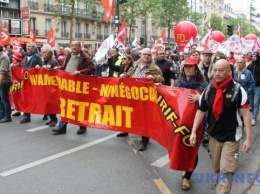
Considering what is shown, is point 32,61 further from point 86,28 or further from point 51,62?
point 86,28

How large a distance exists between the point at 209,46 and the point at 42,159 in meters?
8.43

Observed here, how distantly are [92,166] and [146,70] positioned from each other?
75.3 inches

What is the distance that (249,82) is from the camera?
8391 millimetres

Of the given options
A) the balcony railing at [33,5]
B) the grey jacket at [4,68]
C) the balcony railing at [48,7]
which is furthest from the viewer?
the balcony railing at [48,7]

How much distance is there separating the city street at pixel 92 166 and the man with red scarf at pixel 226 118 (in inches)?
38.2

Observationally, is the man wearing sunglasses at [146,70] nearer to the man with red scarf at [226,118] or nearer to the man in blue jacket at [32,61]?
the man with red scarf at [226,118]

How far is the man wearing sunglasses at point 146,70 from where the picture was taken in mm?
6221

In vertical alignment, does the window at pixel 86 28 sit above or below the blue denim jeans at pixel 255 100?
above

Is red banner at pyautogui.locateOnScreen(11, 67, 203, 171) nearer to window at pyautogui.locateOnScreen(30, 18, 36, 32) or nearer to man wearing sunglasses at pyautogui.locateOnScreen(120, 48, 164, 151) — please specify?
man wearing sunglasses at pyautogui.locateOnScreen(120, 48, 164, 151)

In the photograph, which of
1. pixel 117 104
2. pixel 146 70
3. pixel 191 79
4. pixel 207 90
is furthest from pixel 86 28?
pixel 207 90

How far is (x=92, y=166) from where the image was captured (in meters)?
5.50

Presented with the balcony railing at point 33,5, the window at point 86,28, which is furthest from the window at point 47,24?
the window at point 86,28

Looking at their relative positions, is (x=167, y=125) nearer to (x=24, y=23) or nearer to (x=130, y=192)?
(x=130, y=192)

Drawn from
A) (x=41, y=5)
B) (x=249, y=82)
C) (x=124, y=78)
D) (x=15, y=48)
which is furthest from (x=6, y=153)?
(x=41, y=5)
